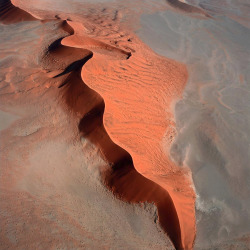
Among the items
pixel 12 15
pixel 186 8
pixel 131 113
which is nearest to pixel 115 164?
pixel 131 113

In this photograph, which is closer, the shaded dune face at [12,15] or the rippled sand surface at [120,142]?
the rippled sand surface at [120,142]

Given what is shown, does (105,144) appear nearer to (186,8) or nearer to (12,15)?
(12,15)

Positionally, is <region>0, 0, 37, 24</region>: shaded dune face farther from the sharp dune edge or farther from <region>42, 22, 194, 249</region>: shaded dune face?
<region>42, 22, 194, 249</region>: shaded dune face

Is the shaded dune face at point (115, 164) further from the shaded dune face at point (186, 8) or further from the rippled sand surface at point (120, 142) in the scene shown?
the shaded dune face at point (186, 8)

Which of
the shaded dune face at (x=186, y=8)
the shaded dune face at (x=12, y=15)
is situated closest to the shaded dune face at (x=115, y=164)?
the shaded dune face at (x=12, y=15)

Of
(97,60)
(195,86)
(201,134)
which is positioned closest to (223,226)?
(201,134)

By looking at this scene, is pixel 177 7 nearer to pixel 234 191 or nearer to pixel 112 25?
pixel 112 25

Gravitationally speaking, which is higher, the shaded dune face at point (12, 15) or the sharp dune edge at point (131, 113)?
the shaded dune face at point (12, 15)
